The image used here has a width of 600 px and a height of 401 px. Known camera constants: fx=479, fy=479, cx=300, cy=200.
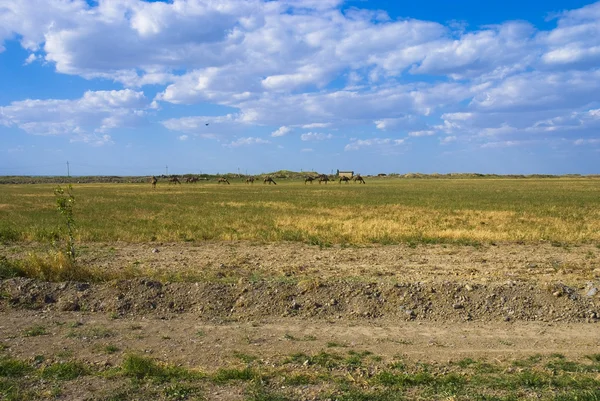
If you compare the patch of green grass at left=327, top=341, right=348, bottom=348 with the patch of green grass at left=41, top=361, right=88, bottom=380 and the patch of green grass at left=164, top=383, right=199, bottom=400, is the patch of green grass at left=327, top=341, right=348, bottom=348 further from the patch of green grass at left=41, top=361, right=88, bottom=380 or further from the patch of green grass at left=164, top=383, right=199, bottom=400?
the patch of green grass at left=41, top=361, right=88, bottom=380

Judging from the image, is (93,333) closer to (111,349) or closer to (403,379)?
(111,349)

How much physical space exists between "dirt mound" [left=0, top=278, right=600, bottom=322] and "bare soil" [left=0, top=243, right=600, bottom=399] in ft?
0.06

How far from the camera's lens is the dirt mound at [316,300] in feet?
27.7

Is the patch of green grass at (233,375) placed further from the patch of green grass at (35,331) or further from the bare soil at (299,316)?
the patch of green grass at (35,331)

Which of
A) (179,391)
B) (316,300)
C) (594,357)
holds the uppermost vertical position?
(316,300)

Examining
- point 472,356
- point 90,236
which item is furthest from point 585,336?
point 90,236

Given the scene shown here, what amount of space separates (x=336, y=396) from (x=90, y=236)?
17.2m

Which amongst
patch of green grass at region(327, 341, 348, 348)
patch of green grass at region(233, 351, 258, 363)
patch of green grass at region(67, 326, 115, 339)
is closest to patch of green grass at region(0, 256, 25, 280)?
patch of green grass at region(67, 326, 115, 339)

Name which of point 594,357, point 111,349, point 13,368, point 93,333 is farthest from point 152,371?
point 594,357

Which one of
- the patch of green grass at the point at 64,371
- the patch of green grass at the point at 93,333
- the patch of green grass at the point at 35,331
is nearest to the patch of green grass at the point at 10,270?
the patch of green grass at the point at 35,331

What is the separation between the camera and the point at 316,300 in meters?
8.86

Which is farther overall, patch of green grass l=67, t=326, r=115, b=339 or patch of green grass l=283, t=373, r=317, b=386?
patch of green grass l=67, t=326, r=115, b=339

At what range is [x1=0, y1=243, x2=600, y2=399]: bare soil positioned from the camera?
684 centimetres

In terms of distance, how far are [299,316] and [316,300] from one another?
54 centimetres
